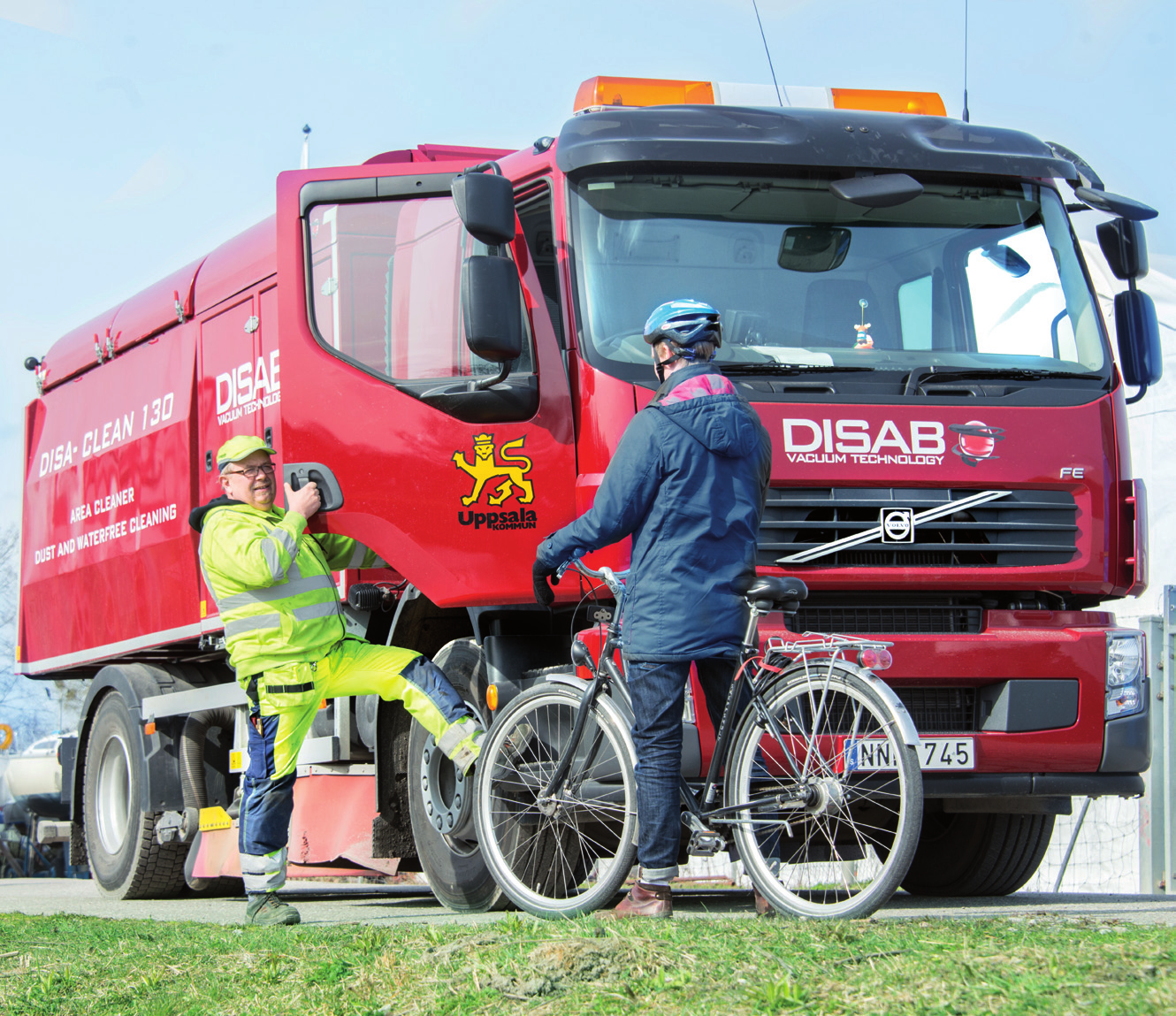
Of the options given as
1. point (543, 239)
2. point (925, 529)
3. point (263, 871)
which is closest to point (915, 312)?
point (925, 529)

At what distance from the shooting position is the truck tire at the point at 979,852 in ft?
24.9

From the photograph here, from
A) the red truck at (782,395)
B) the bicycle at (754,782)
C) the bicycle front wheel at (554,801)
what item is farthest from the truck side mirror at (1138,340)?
the bicycle front wheel at (554,801)

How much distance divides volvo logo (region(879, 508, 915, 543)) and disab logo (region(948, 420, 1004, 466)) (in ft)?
1.01

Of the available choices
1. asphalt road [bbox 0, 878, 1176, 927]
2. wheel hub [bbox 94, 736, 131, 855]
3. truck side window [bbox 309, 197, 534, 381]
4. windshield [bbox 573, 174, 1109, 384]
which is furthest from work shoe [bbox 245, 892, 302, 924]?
wheel hub [bbox 94, 736, 131, 855]

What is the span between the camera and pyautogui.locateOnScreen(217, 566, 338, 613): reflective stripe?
6.46 m

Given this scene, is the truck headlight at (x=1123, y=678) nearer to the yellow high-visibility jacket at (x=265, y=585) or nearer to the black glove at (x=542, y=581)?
the black glove at (x=542, y=581)

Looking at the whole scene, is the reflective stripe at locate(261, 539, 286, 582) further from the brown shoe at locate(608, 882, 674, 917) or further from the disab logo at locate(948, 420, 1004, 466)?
the disab logo at locate(948, 420, 1004, 466)

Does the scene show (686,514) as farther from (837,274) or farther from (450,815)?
(450,815)

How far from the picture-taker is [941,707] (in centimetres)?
624

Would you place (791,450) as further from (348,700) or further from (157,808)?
(157,808)

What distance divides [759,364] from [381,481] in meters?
1.64

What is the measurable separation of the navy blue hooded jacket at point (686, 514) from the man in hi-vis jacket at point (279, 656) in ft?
5.12

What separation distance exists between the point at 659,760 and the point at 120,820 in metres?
6.06

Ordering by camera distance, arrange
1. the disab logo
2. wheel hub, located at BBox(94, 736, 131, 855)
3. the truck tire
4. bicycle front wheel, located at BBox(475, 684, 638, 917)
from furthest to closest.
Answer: wheel hub, located at BBox(94, 736, 131, 855) < the truck tire < the disab logo < bicycle front wheel, located at BBox(475, 684, 638, 917)
